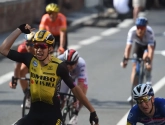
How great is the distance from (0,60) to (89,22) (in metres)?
8.23

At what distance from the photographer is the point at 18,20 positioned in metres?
23.1

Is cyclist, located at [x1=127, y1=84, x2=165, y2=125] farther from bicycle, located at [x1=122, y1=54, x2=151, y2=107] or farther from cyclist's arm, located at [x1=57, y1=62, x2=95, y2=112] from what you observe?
bicycle, located at [x1=122, y1=54, x2=151, y2=107]

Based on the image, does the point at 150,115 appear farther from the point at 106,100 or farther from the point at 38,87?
the point at 106,100

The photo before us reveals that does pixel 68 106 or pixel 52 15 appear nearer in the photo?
pixel 68 106

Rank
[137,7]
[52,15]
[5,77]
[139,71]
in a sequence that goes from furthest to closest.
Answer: [137,7] → [5,77] → [52,15] → [139,71]

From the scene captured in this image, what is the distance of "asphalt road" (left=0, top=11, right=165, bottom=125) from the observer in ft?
41.7

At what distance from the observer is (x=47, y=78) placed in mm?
8305

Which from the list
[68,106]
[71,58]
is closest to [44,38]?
[71,58]

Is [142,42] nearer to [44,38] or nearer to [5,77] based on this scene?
[5,77]

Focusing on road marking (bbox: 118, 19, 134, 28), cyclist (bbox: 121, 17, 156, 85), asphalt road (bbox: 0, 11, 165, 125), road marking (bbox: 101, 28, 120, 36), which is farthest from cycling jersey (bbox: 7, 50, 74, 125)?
road marking (bbox: 118, 19, 134, 28)

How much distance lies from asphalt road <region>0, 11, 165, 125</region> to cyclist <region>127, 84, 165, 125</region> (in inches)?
141

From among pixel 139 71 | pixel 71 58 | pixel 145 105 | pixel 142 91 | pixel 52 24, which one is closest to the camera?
pixel 145 105

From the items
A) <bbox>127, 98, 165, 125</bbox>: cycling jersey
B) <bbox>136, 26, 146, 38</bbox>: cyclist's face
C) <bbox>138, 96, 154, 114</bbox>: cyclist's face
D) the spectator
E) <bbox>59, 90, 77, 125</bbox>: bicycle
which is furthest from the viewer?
the spectator

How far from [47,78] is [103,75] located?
8.36 meters
